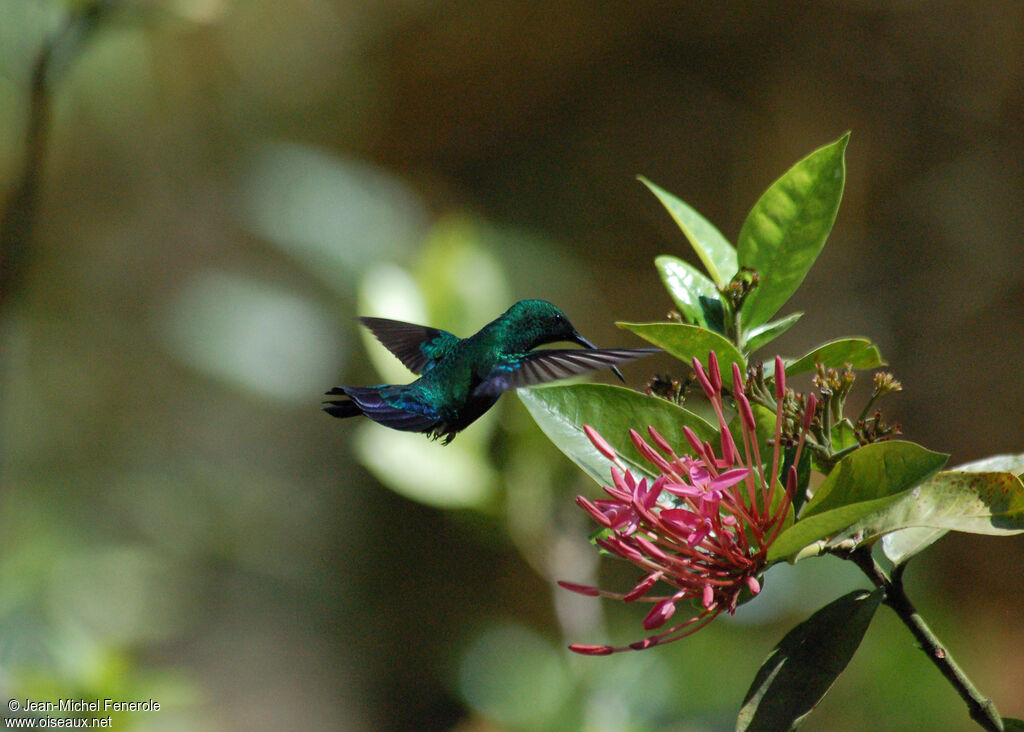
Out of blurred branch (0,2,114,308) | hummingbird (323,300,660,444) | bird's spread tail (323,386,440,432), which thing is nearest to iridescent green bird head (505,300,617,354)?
hummingbird (323,300,660,444)

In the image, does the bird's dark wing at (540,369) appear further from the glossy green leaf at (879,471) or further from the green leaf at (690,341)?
the glossy green leaf at (879,471)

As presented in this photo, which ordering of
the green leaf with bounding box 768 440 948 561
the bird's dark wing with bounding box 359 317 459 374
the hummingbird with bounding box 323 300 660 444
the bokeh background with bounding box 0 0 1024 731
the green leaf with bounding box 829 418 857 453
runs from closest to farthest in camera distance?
the green leaf with bounding box 768 440 948 561, the green leaf with bounding box 829 418 857 453, the hummingbird with bounding box 323 300 660 444, the bird's dark wing with bounding box 359 317 459 374, the bokeh background with bounding box 0 0 1024 731

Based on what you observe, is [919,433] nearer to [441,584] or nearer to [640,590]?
[441,584]

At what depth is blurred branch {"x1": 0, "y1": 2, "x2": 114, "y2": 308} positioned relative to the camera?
90 cm

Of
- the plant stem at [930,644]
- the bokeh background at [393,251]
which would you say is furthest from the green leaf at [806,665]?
the bokeh background at [393,251]

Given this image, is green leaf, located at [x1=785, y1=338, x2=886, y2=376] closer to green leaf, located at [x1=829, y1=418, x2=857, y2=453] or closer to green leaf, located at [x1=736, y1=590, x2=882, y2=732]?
green leaf, located at [x1=829, y1=418, x2=857, y2=453]

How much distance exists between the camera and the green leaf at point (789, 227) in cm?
58

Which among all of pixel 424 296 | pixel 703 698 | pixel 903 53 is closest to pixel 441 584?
pixel 703 698

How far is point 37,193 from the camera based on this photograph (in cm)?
95

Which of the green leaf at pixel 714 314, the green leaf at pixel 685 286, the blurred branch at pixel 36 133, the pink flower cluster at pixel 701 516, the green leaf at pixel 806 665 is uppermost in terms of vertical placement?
the blurred branch at pixel 36 133

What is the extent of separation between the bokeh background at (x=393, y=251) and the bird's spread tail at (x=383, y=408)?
1.61 meters

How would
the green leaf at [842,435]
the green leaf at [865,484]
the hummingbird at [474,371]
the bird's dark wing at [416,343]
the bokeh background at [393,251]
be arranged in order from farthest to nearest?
1. the bokeh background at [393,251]
2. the bird's dark wing at [416,343]
3. the hummingbird at [474,371]
4. the green leaf at [842,435]
5. the green leaf at [865,484]

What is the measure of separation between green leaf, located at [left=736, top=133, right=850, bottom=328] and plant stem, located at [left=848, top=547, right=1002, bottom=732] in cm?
17

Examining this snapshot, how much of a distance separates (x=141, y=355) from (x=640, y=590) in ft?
8.80
